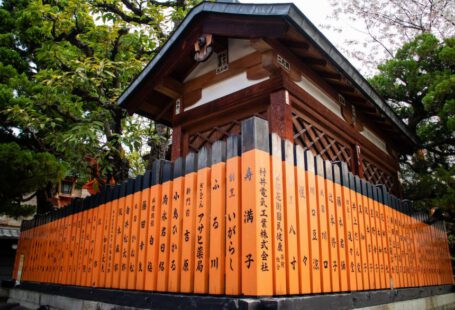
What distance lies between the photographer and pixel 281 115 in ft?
19.3

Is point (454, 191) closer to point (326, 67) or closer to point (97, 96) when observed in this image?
point (326, 67)

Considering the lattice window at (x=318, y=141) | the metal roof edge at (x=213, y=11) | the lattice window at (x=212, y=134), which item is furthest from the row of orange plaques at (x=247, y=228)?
the metal roof edge at (x=213, y=11)

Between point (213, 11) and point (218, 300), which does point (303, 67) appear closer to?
point (213, 11)

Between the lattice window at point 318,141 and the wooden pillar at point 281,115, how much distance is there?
0.47m

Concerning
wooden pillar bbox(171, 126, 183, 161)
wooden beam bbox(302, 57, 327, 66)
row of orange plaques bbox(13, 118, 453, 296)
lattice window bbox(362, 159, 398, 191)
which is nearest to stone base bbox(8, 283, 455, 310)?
row of orange plaques bbox(13, 118, 453, 296)

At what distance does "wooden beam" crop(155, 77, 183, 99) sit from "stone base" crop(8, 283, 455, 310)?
414 centimetres

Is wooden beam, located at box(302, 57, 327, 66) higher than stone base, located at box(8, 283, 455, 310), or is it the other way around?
wooden beam, located at box(302, 57, 327, 66)

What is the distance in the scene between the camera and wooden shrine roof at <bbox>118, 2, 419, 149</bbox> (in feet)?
18.3

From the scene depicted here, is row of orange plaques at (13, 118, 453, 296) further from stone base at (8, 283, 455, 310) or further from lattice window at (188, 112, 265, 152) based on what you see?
lattice window at (188, 112, 265, 152)

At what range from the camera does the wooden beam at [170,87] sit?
7.73m

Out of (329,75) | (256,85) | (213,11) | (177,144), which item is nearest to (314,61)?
(329,75)

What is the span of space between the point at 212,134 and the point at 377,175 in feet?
16.5

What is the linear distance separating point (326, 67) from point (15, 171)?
740 centimetres

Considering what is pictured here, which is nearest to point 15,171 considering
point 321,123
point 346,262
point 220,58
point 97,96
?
point 97,96
